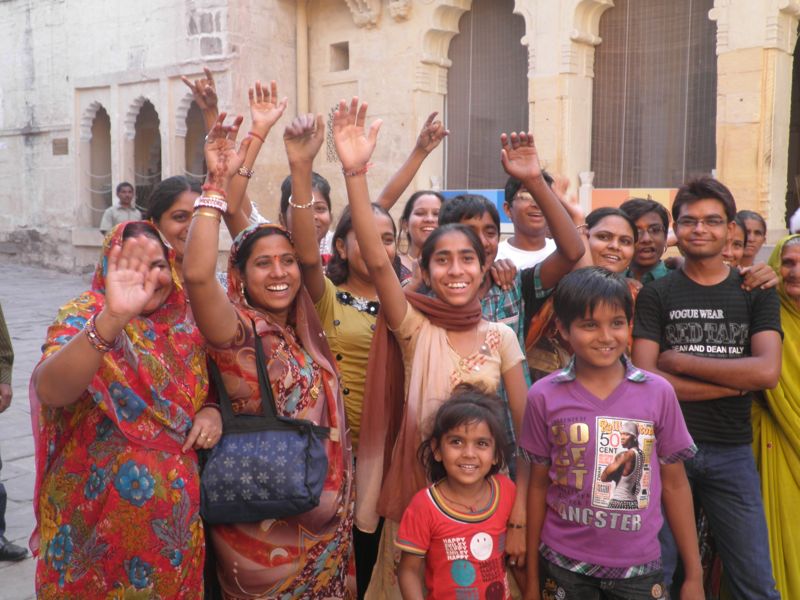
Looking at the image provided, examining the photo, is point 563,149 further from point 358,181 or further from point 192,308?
point 192,308

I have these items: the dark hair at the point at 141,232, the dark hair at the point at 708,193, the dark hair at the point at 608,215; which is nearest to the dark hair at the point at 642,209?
the dark hair at the point at 608,215

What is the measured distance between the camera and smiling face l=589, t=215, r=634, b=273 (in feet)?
9.47

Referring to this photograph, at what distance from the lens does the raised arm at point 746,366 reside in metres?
2.47

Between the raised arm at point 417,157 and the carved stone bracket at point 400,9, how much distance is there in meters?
7.63

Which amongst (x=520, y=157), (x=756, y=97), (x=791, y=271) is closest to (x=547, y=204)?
(x=520, y=157)

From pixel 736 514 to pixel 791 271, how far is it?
935 millimetres

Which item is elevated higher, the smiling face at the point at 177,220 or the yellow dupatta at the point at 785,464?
the smiling face at the point at 177,220

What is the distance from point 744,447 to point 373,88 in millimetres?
9197

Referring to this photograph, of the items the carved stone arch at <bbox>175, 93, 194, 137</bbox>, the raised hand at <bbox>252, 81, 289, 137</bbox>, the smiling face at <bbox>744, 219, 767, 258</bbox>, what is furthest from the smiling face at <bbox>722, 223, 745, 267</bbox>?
the carved stone arch at <bbox>175, 93, 194, 137</bbox>

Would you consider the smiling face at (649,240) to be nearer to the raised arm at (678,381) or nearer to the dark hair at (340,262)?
the raised arm at (678,381)

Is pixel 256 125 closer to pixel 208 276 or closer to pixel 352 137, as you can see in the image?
pixel 352 137

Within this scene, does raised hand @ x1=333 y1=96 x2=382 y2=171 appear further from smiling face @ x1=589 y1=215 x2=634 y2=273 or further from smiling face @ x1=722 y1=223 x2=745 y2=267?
smiling face @ x1=722 y1=223 x2=745 y2=267

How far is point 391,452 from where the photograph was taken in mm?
2459

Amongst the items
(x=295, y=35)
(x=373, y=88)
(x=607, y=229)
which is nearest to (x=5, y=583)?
(x=607, y=229)
